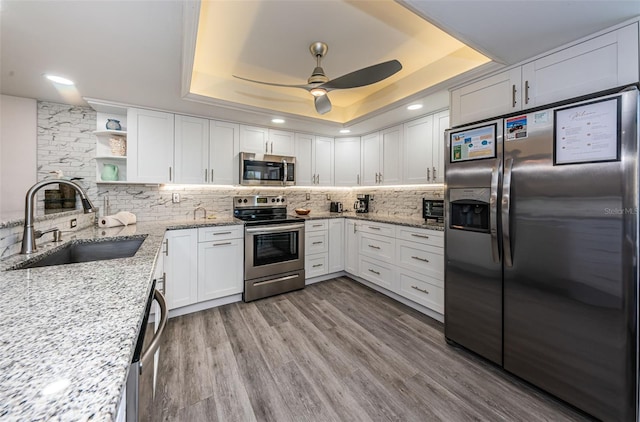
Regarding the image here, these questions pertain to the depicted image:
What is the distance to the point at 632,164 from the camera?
1.33 meters

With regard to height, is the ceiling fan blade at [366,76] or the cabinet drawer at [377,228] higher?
the ceiling fan blade at [366,76]

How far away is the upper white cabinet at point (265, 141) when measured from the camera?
3.49 metres

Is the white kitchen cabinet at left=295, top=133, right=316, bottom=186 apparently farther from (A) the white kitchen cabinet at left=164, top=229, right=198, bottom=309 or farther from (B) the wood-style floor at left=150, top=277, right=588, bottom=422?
(B) the wood-style floor at left=150, top=277, right=588, bottom=422

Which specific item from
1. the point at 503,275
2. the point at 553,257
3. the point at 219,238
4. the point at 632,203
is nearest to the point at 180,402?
the point at 219,238

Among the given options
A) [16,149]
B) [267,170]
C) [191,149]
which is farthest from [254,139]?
[16,149]

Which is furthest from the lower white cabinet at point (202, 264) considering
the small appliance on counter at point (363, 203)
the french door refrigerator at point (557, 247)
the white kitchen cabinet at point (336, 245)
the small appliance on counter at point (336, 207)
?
the french door refrigerator at point (557, 247)

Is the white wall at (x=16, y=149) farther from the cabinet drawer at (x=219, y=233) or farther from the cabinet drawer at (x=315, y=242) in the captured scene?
the cabinet drawer at (x=315, y=242)

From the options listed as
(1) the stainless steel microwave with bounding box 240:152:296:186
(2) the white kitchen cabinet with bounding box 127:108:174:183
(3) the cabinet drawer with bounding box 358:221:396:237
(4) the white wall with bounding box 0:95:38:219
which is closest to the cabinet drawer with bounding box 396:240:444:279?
(3) the cabinet drawer with bounding box 358:221:396:237

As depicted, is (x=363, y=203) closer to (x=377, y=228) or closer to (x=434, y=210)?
(x=377, y=228)

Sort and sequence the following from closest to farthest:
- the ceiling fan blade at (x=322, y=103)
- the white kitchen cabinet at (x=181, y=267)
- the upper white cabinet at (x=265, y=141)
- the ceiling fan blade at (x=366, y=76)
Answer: the ceiling fan blade at (x=366, y=76), the ceiling fan blade at (x=322, y=103), the white kitchen cabinet at (x=181, y=267), the upper white cabinet at (x=265, y=141)

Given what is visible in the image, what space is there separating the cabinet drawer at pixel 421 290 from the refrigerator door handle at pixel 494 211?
0.88 meters

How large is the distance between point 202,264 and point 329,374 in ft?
5.94

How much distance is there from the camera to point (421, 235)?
2732mm

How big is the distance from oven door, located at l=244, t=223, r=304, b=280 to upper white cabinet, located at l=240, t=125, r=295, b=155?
3.69ft
